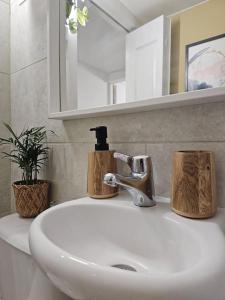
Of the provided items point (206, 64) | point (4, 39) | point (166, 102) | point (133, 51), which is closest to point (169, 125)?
point (166, 102)

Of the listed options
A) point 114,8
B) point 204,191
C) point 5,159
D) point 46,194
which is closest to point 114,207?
point 204,191

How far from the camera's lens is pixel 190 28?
1.88 ft

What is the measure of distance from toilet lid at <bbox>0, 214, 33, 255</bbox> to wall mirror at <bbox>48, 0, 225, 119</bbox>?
16.4 inches

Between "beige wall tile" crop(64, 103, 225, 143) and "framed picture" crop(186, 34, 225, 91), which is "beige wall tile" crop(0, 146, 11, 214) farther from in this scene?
"framed picture" crop(186, 34, 225, 91)

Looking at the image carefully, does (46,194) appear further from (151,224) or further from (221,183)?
(221,183)

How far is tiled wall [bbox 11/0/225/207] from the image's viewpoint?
533mm

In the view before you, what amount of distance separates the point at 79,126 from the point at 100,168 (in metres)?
0.24

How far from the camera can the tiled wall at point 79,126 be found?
53 cm

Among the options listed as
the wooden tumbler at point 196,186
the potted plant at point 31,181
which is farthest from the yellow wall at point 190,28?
the potted plant at point 31,181

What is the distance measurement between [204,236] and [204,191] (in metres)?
0.11

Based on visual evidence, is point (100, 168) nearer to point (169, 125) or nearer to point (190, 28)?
point (169, 125)

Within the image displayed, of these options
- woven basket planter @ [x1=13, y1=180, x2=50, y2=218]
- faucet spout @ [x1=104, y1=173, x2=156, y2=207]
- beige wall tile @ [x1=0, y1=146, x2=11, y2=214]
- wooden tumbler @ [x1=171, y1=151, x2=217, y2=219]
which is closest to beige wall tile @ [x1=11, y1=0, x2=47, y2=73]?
beige wall tile @ [x1=0, y1=146, x2=11, y2=214]

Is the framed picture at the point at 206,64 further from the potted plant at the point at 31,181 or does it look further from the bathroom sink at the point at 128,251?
the potted plant at the point at 31,181

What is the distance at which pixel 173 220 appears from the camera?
1.49 ft
